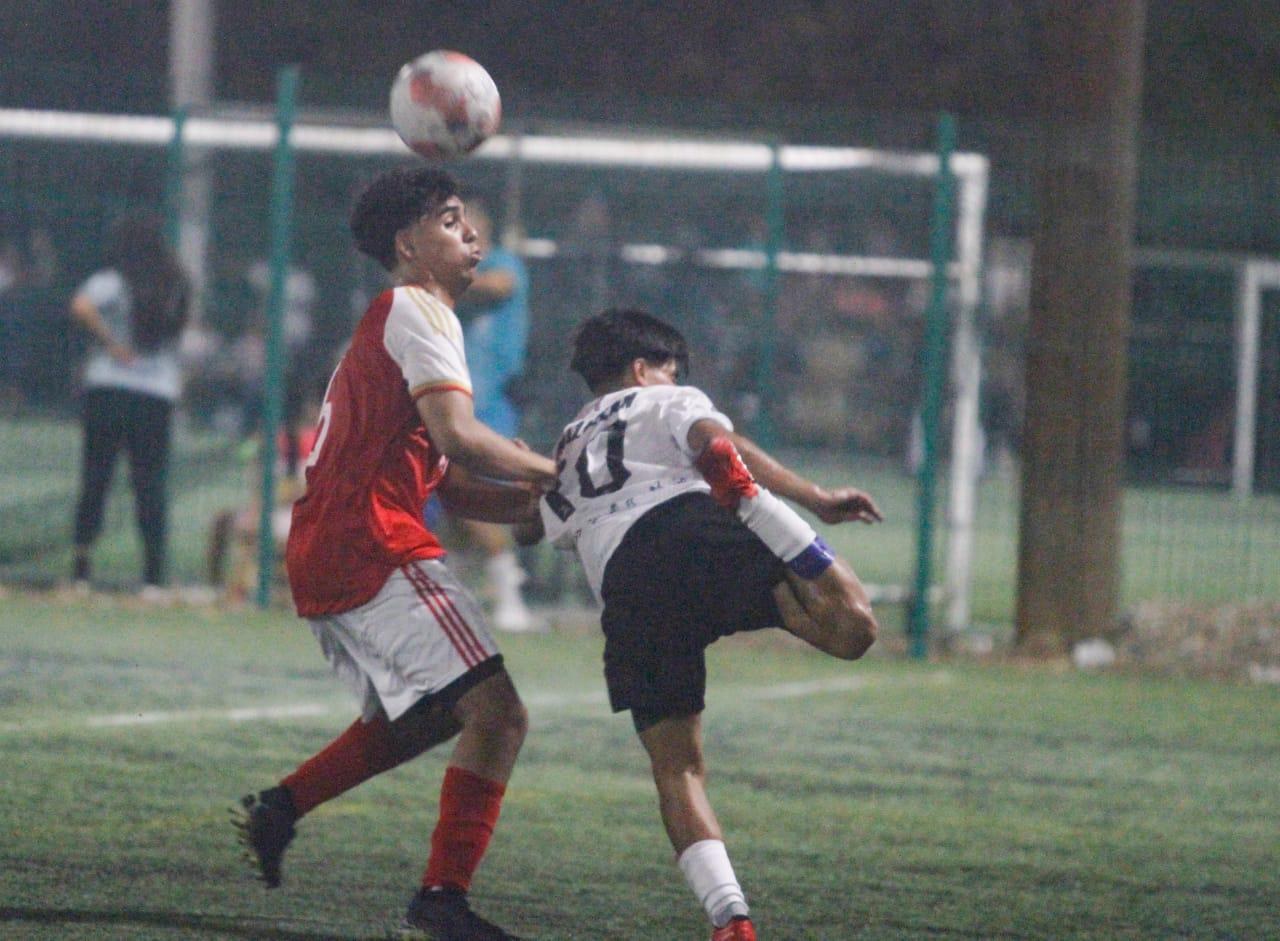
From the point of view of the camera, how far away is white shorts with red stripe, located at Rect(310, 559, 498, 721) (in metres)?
5.21

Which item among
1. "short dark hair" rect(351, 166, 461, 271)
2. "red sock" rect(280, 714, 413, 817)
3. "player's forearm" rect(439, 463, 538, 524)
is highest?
"short dark hair" rect(351, 166, 461, 271)

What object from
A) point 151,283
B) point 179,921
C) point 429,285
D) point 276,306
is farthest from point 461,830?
point 276,306

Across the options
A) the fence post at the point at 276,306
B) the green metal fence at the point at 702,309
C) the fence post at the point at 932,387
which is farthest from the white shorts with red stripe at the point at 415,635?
the fence post at the point at 276,306

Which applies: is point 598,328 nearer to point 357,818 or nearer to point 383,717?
point 383,717

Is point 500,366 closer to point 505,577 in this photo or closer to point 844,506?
point 505,577

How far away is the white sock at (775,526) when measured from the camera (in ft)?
16.5

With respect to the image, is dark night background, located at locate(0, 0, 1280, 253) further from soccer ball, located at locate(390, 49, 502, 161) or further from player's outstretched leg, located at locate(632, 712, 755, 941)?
player's outstretched leg, located at locate(632, 712, 755, 941)

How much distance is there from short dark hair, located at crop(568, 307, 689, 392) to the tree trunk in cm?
713

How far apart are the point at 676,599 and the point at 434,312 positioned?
86 centimetres

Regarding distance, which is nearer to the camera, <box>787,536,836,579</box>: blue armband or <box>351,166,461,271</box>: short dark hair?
<box>787,536,836,579</box>: blue armband

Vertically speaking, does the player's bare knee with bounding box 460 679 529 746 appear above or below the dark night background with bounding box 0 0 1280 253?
below

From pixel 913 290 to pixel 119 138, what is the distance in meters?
4.54

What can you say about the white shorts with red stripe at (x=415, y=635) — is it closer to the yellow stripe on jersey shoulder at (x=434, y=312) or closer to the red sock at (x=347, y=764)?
the red sock at (x=347, y=764)

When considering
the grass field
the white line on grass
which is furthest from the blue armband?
the white line on grass
